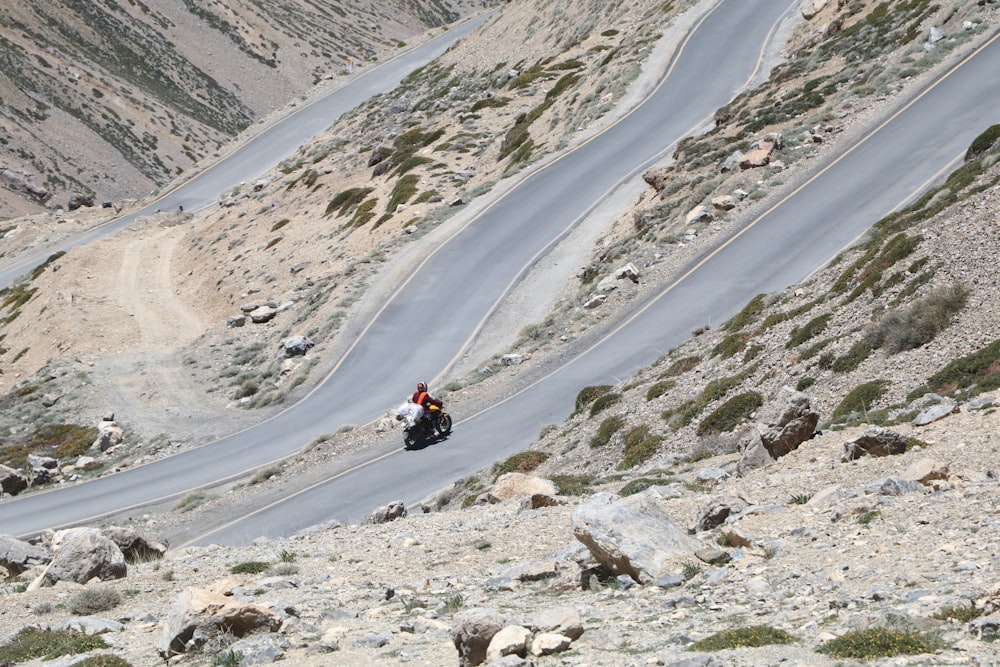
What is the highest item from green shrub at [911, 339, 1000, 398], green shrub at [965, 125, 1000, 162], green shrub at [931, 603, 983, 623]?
green shrub at [965, 125, 1000, 162]

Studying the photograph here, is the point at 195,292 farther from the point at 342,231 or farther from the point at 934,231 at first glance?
the point at 934,231

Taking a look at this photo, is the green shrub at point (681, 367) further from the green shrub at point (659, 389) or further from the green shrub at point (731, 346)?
the green shrub at point (659, 389)

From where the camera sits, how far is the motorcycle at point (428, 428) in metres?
34.4

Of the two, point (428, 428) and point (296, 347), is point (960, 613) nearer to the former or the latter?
point (428, 428)

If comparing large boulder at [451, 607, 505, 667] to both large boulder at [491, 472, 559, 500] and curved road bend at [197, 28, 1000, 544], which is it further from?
curved road bend at [197, 28, 1000, 544]

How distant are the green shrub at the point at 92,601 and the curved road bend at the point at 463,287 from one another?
1450 cm

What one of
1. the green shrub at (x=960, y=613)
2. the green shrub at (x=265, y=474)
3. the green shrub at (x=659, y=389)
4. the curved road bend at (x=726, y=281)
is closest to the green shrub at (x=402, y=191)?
the curved road bend at (x=726, y=281)

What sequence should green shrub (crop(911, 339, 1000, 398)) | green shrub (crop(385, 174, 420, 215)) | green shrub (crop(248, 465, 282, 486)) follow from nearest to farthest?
green shrub (crop(911, 339, 1000, 398)) → green shrub (crop(248, 465, 282, 486)) → green shrub (crop(385, 174, 420, 215))

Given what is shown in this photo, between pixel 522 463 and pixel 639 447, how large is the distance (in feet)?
15.5

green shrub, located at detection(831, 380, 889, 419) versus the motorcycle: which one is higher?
the motorcycle

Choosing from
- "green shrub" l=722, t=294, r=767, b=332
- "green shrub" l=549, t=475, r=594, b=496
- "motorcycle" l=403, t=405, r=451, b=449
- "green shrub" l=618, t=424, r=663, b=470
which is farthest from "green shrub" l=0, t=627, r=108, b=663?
"green shrub" l=722, t=294, r=767, b=332

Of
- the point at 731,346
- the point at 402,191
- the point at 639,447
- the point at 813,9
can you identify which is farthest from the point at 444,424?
the point at 813,9

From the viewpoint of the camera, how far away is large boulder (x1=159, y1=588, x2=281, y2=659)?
11.8 metres

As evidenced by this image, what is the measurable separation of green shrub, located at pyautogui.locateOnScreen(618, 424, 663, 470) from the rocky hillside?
86.7m
